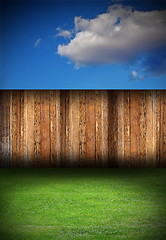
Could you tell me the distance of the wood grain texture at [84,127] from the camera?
615cm

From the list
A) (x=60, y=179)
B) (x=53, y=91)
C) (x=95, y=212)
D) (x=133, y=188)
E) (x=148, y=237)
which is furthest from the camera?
(x=53, y=91)

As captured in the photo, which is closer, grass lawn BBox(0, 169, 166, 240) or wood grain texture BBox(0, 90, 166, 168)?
grass lawn BBox(0, 169, 166, 240)

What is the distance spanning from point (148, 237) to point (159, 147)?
3727mm

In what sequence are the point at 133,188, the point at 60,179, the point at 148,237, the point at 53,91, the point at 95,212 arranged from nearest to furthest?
1. the point at 148,237
2. the point at 95,212
3. the point at 133,188
4. the point at 60,179
5. the point at 53,91

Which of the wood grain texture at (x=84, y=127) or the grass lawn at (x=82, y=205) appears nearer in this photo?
the grass lawn at (x=82, y=205)

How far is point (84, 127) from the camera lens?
20.2 ft

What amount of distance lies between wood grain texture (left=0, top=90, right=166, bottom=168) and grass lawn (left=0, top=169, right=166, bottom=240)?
1.87 feet

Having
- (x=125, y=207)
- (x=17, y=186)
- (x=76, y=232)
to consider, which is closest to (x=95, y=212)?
(x=125, y=207)

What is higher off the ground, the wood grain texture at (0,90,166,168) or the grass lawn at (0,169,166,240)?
the wood grain texture at (0,90,166,168)

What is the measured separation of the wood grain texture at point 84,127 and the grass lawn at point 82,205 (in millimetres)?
570

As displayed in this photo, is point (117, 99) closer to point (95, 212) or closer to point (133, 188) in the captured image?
point (133, 188)

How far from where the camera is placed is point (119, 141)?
20.2 ft

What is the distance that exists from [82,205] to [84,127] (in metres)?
2.72

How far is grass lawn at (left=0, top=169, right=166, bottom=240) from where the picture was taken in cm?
267
